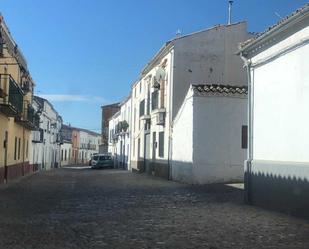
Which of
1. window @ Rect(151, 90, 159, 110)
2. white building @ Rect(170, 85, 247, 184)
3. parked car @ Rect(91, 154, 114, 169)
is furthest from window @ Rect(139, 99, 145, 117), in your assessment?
white building @ Rect(170, 85, 247, 184)

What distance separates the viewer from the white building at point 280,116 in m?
12.8

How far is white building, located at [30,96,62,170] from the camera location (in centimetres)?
4400

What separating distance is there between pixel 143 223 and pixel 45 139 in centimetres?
4320

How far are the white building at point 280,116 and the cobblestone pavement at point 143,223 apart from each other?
0.60m

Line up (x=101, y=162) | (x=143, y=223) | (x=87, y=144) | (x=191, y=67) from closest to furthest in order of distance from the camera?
(x=143, y=223) < (x=191, y=67) < (x=101, y=162) < (x=87, y=144)

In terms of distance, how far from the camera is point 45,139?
53625 millimetres

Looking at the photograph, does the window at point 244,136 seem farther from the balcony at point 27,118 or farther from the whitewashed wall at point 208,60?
the balcony at point 27,118

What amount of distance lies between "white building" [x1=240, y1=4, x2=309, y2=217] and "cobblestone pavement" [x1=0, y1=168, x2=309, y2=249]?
598mm

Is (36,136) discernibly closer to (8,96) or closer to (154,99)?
(154,99)

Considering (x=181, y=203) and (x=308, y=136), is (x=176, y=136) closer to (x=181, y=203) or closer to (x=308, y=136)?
(x=181, y=203)

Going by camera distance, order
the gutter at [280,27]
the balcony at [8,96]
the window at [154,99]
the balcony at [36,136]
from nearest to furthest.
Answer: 1. the gutter at [280,27]
2. the balcony at [8,96]
3. the window at [154,99]
4. the balcony at [36,136]

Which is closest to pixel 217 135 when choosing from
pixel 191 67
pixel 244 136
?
pixel 244 136

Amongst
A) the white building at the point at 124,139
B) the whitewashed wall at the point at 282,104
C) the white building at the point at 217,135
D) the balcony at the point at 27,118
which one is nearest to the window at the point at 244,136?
the white building at the point at 217,135

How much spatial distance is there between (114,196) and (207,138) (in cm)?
662
